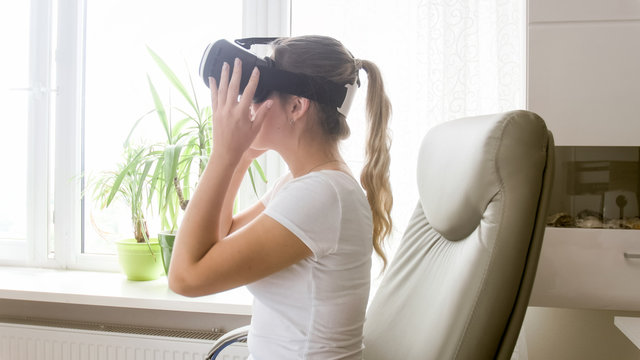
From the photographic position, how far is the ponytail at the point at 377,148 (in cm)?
112

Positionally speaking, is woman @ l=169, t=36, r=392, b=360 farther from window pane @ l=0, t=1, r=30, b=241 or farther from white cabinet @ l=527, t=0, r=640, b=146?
window pane @ l=0, t=1, r=30, b=241

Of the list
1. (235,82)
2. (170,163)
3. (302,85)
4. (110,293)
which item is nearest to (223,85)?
(235,82)

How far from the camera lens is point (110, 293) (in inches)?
67.9

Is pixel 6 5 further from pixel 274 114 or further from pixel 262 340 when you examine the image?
pixel 262 340

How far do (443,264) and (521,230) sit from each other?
247 mm

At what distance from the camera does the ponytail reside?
112 cm

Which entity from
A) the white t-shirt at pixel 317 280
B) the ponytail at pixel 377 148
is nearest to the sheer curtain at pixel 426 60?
the ponytail at pixel 377 148

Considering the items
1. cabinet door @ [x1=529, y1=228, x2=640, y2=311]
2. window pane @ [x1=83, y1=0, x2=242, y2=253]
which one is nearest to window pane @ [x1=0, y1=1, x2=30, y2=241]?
window pane @ [x1=83, y1=0, x2=242, y2=253]

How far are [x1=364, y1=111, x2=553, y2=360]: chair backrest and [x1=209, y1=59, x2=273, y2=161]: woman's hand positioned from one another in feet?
1.20

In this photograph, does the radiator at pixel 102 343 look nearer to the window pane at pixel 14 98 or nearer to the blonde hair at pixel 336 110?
the window pane at pixel 14 98

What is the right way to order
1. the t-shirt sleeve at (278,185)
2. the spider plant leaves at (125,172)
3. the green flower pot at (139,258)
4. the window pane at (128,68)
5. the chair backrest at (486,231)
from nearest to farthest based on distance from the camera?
the chair backrest at (486,231) < the t-shirt sleeve at (278,185) < the spider plant leaves at (125,172) < the green flower pot at (139,258) < the window pane at (128,68)

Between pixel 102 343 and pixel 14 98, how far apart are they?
1.14m

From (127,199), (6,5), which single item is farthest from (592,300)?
(6,5)

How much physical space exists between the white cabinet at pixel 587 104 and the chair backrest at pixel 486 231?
51 centimetres
